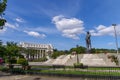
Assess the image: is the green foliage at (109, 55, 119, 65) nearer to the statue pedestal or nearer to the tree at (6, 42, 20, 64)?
the statue pedestal

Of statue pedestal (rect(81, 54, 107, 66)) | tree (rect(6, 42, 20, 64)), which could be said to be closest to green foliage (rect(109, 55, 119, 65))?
statue pedestal (rect(81, 54, 107, 66))

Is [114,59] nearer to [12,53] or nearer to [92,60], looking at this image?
[92,60]

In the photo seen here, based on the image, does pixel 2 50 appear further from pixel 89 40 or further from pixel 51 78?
pixel 89 40

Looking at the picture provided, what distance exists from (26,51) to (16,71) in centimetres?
8198

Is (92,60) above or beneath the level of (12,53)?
beneath

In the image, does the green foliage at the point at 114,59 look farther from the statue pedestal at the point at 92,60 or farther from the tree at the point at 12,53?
the tree at the point at 12,53

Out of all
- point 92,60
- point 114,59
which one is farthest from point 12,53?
point 114,59

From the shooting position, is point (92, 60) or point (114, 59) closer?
point (114, 59)

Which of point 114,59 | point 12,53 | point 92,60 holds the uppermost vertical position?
point 12,53

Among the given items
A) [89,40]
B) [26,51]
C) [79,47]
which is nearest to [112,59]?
[89,40]

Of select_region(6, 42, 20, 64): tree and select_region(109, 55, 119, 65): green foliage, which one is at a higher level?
select_region(6, 42, 20, 64): tree

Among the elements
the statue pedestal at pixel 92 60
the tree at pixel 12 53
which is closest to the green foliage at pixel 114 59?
the statue pedestal at pixel 92 60

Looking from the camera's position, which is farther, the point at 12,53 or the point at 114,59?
the point at 12,53

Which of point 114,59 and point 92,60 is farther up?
point 114,59
